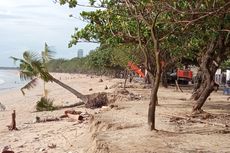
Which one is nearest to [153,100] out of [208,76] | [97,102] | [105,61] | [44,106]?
[208,76]

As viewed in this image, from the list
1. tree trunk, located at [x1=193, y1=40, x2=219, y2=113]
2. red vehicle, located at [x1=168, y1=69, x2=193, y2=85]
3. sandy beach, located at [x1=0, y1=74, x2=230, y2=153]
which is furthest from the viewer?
red vehicle, located at [x1=168, y1=69, x2=193, y2=85]

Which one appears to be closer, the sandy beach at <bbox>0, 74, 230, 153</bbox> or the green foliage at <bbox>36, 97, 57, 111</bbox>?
the sandy beach at <bbox>0, 74, 230, 153</bbox>

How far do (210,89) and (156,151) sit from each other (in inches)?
250

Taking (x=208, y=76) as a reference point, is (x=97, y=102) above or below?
below

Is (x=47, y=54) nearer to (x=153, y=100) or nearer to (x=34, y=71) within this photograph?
(x=34, y=71)


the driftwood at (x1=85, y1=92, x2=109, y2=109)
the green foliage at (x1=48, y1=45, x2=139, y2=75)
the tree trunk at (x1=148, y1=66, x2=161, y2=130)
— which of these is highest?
the green foliage at (x1=48, y1=45, x2=139, y2=75)

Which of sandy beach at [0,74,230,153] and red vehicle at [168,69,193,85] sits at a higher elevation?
red vehicle at [168,69,193,85]

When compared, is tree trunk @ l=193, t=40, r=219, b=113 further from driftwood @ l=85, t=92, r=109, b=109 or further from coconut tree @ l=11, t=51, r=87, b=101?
coconut tree @ l=11, t=51, r=87, b=101

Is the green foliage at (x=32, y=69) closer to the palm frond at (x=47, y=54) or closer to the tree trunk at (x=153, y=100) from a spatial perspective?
the palm frond at (x=47, y=54)

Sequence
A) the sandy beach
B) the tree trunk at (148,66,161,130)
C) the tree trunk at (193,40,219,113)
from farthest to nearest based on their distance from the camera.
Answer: the tree trunk at (193,40,219,113)
the tree trunk at (148,66,161,130)
the sandy beach

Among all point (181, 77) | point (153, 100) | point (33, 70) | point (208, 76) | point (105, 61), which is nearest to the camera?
point (153, 100)

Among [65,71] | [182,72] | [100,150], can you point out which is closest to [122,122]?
[100,150]

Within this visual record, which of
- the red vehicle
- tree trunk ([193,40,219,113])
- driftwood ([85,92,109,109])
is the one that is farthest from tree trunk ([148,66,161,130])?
the red vehicle

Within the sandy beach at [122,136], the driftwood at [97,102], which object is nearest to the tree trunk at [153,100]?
the sandy beach at [122,136]
